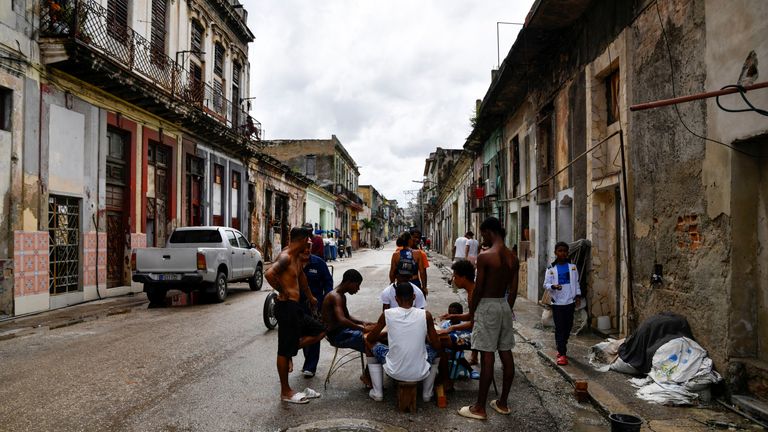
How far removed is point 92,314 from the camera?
11016mm

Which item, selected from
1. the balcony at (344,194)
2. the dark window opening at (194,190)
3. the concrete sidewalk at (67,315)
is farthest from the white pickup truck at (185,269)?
the balcony at (344,194)

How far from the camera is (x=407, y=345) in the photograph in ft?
16.4

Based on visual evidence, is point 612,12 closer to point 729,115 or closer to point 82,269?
point 729,115

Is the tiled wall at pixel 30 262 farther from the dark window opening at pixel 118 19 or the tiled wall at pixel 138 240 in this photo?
the dark window opening at pixel 118 19

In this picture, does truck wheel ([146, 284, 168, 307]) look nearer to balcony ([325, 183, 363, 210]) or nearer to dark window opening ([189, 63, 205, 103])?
dark window opening ([189, 63, 205, 103])

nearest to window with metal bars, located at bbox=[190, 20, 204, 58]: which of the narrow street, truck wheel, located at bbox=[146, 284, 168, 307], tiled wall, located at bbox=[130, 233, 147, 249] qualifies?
tiled wall, located at bbox=[130, 233, 147, 249]

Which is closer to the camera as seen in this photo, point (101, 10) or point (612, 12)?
point (612, 12)

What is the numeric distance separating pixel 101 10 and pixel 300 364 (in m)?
11.9

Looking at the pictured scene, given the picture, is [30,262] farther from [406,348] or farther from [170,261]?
[406,348]

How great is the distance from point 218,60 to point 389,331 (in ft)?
72.3

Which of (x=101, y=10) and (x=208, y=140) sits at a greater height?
(x=101, y=10)

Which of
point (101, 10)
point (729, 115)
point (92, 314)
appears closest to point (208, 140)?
point (101, 10)

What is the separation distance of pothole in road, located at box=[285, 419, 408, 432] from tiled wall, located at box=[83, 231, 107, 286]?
10.9m

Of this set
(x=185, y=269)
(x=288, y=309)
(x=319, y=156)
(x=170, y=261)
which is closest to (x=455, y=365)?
(x=288, y=309)
